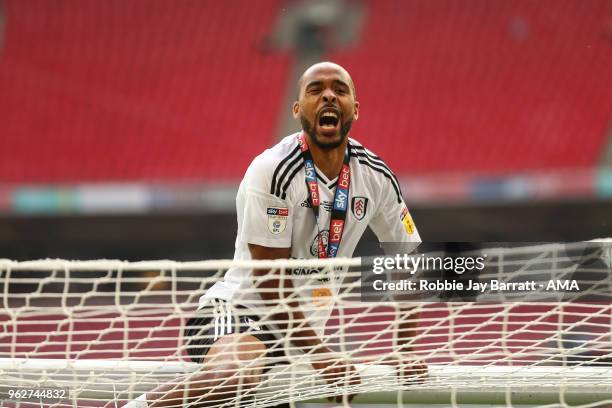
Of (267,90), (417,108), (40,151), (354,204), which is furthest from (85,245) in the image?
(354,204)

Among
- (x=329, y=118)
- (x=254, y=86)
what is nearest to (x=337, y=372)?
(x=329, y=118)

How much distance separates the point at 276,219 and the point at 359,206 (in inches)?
11.3

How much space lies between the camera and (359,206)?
2.28 m

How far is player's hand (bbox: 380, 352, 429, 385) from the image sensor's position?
2078 millimetres

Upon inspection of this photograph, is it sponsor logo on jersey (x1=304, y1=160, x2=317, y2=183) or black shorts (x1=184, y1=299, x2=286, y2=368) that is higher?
sponsor logo on jersey (x1=304, y1=160, x2=317, y2=183)

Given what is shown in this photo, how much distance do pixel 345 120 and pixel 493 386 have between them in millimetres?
885

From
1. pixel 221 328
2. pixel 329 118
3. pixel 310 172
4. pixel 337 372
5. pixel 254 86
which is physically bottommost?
pixel 337 372

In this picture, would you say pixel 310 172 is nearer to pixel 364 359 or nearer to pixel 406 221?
pixel 406 221

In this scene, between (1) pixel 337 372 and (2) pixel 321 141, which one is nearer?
(1) pixel 337 372

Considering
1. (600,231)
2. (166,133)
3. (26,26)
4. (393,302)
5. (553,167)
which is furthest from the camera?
(26,26)

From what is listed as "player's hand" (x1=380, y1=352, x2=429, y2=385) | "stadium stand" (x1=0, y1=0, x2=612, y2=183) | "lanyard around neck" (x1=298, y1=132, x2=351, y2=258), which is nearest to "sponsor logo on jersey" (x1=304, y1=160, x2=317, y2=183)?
"lanyard around neck" (x1=298, y1=132, x2=351, y2=258)

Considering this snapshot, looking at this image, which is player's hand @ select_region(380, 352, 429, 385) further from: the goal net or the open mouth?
the open mouth

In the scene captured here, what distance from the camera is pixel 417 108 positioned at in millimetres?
7652

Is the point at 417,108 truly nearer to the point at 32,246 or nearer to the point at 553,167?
the point at 553,167
